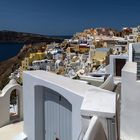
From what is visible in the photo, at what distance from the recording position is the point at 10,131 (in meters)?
7.36

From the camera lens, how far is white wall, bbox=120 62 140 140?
21.6 feet

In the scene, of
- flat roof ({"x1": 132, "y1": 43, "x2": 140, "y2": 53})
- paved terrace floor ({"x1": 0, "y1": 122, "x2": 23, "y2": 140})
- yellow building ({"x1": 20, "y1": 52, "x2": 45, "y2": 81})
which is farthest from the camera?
yellow building ({"x1": 20, "y1": 52, "x2": 45, "y2": 81})

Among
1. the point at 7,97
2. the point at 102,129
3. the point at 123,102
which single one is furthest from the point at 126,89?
the point at 102,129

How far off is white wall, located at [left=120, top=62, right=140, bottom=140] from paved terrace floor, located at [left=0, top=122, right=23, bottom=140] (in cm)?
247

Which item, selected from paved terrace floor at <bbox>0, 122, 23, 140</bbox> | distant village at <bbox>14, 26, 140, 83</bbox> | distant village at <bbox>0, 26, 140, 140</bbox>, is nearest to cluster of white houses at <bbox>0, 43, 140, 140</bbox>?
distant village at <bbox>0, 26, 140, 140</bbox>

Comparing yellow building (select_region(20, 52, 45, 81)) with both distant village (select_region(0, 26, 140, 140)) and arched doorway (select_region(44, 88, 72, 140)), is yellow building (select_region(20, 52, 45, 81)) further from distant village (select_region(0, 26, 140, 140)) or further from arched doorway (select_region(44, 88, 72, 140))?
arched doorway (select_region(44, 88, 72, 140))

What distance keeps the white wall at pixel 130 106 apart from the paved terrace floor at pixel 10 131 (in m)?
2.47

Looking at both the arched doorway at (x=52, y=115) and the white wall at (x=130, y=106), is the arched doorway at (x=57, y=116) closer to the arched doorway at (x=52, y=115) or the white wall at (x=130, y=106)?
the arched doorway at (x=52, y=115)

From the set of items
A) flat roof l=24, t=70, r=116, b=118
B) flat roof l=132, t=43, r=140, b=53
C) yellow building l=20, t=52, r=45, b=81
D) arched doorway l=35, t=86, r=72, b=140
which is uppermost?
flat roof l=132, t=43, r=140, b=53

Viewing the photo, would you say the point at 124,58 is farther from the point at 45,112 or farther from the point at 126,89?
the point at 45,112

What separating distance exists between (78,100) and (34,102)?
1.61 metres

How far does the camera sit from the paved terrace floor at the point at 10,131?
6.97 m

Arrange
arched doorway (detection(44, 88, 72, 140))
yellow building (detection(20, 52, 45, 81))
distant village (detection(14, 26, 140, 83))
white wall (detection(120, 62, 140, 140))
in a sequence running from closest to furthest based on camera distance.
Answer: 1. arched doorway (detection(44, 88, 72, 140))
2. white wall (detection(120, 62, 140, 140))
3. distant village (detection(14, 26, 140, 83))
4. yellow building (detection(20, 52, 45, 81))

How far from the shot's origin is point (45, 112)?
208 inches
